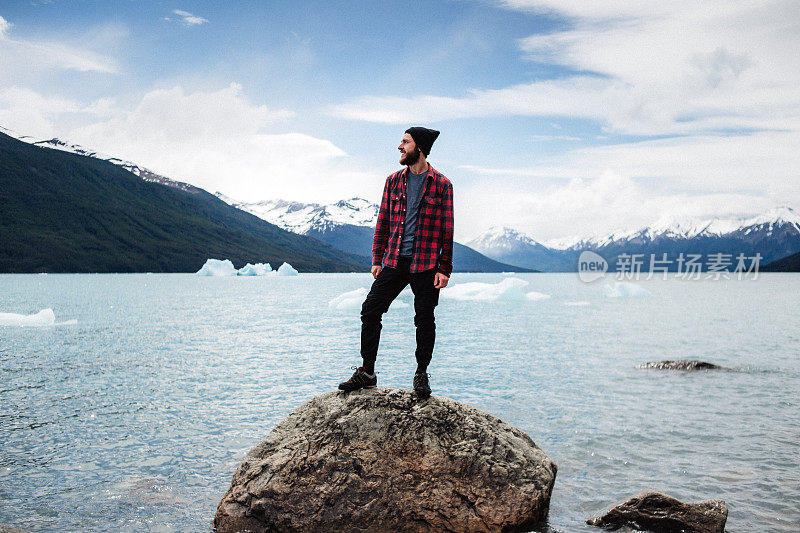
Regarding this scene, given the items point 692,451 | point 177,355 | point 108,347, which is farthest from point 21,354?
point 692,451

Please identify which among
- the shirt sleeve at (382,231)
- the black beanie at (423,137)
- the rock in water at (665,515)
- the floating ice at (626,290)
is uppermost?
the black beanie at (423,137)

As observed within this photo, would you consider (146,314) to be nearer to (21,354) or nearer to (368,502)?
(21,354)

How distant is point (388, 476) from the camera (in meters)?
7.21

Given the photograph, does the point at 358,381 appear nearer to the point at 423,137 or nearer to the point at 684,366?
the point at 423,137

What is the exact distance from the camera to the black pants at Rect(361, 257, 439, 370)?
6906 mm

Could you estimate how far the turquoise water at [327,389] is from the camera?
8.86m

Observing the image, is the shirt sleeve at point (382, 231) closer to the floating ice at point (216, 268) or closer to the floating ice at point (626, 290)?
the floating ice at point (626, 290)

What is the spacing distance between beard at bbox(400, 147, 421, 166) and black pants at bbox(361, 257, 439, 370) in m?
1.21

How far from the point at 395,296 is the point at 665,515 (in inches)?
183

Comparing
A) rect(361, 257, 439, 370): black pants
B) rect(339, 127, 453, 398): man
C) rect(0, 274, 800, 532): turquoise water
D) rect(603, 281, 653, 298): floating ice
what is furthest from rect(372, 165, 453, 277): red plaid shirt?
rect(603, 281, 653, 298): floating ice

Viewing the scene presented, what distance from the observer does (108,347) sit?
2786cm

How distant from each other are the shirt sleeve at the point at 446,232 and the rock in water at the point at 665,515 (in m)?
4.22

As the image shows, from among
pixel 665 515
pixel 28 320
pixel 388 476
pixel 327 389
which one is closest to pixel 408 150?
pixel 388 476

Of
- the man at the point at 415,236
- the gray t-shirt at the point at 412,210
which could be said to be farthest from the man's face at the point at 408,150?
the gray t-shirt at the point at 412,210
